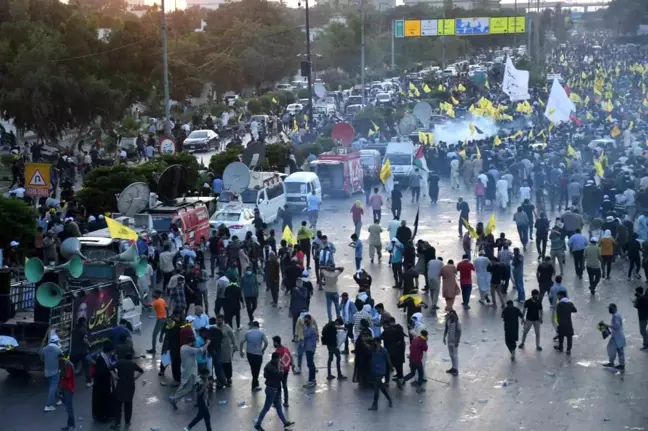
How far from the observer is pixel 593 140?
140 feet

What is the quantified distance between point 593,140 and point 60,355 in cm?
2999

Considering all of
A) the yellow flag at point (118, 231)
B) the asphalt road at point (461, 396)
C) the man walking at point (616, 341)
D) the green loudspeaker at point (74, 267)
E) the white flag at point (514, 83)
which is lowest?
the asphalt road at point (461, 396)

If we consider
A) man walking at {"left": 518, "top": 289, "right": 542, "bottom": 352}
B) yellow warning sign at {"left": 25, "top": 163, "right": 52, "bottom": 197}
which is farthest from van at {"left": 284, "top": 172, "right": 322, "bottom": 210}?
man walking at {"left": 518, "top": 289, "right": 542, "bottom": 352}

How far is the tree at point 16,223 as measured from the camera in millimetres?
25234

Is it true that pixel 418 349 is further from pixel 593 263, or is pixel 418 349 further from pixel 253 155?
pixel 253 155

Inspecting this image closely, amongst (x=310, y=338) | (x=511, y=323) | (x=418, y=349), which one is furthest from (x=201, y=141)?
(x=418, y=349)

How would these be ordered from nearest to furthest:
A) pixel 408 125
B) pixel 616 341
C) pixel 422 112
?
pixel 616 341
pixel 408 125
pixel 422 112

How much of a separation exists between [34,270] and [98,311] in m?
1.41

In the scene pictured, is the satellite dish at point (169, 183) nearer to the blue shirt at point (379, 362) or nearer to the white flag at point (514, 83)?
the blue shirt at point (379, 362)

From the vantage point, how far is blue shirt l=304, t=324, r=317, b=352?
1741 cm

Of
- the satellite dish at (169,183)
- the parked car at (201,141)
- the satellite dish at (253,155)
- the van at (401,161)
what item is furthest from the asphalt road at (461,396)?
the parked car at (201,141)

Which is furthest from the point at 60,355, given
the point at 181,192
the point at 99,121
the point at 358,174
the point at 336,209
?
the point at 99,121

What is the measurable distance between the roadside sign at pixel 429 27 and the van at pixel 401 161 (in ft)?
170

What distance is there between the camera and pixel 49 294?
1688cm
